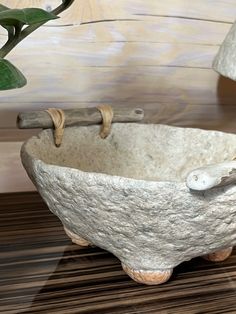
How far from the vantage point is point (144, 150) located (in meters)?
1.02

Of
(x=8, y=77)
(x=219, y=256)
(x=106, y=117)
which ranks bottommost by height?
(x=219, y=256)

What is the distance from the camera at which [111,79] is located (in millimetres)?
1161

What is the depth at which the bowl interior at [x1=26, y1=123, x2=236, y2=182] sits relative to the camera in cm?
96

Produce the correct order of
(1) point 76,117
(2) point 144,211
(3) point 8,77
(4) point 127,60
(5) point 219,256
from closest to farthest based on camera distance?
(3) point 8,77 < (2) point 144,211 < (5) point 219,256 < (1) point 76,117 < (4) point 127,60

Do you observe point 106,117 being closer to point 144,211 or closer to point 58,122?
point 58,122

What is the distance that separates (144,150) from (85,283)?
354 mm

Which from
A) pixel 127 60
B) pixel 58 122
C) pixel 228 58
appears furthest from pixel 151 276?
pixel 127 60

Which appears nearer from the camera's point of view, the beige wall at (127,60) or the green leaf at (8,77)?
the green leaf at (8,77)

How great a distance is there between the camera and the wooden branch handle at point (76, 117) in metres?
0.89

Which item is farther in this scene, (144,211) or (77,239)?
(77,239)

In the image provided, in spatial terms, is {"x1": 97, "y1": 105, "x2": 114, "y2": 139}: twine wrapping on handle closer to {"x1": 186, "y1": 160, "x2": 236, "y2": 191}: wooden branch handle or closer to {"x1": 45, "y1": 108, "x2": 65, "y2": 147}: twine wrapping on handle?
{"x1": 45, "y1": 108, "x2": 65, "y2": 147}: twine wrapping on handle

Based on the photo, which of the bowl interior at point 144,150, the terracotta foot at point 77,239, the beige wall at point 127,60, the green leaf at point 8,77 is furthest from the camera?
the beige wall at point 127,60

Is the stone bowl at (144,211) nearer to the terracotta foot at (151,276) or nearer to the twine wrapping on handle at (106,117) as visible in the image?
the terracotta foot at (151,276)

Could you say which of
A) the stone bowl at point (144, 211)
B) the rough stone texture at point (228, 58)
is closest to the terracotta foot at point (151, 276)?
the stone bowl at point (144, 211)
